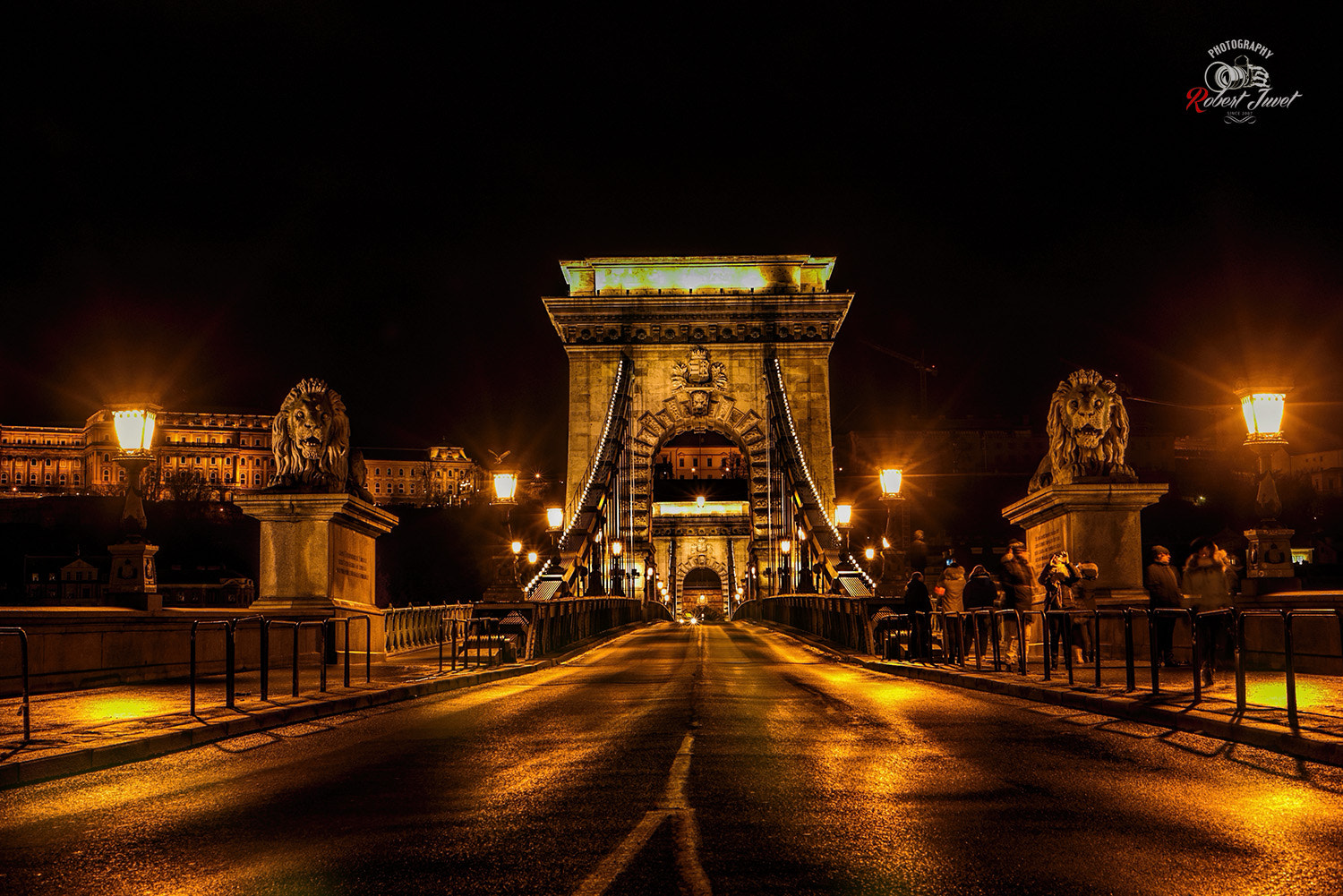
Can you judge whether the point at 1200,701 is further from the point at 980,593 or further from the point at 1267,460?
the point at 980,593

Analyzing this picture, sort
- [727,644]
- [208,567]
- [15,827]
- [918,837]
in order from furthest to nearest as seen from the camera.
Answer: [208,567] → [727,644] → [15,827] → [918,837]

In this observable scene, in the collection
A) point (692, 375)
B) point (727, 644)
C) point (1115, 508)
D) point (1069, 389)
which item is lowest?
point (727, 644)

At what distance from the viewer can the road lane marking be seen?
4.73 metres

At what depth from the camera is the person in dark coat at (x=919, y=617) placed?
61.3ft

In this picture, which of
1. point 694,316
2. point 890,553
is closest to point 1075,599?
point 890,553

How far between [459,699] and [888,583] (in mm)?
13092

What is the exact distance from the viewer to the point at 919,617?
61.3 ft

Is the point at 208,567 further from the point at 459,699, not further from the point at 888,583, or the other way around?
the point at 459,699

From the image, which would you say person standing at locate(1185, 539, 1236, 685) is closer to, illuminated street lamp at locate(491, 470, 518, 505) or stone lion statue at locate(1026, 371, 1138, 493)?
stone lion statue at locate(1026, 371, 1138, 493)

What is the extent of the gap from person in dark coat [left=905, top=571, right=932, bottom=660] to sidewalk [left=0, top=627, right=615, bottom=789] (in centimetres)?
604

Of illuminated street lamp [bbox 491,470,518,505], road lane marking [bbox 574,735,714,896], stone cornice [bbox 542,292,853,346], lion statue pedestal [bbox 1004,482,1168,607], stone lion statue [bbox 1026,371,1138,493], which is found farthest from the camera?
stone cornice [bbox 542,292,853,346]

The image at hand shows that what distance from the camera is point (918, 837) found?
5652 millimetres

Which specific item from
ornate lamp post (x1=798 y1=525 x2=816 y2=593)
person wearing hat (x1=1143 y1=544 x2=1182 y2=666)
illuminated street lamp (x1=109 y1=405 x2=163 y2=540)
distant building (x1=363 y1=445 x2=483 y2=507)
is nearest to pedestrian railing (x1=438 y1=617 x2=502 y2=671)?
illuminated street lamp (x1=109 y1=405 x2=163 y2=540)

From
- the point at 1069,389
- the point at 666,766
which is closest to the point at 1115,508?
the point at 1069,389
